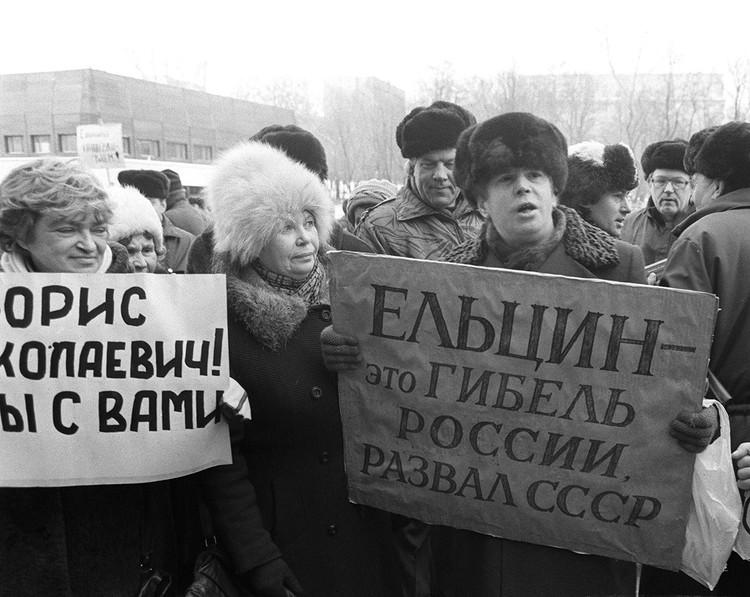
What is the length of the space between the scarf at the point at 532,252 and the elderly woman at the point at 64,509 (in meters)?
1.51

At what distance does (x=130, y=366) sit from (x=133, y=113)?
110ft

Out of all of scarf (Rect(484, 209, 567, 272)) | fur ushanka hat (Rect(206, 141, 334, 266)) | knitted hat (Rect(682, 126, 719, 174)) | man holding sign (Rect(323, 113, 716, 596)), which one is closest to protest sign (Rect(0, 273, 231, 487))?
fur ushanka hat (Rect(206, 141, 334, 266))

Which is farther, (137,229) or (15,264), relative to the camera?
(137,229)

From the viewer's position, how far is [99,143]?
10453 mm

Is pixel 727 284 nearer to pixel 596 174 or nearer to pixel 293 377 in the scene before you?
pixel 596 174

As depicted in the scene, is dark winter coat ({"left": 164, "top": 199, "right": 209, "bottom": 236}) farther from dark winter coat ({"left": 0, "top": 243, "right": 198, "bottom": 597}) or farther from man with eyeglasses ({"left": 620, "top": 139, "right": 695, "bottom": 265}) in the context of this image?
dark winter coat ({"left": 0, "top": 243, "right": 198, "bottom": 597})

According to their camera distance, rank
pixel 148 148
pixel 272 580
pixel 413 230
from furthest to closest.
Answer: pixel 148 148
pixel 413 230
pixel 272 580

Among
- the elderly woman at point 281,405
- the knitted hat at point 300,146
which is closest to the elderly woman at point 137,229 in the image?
the knitted hat at point 300,146

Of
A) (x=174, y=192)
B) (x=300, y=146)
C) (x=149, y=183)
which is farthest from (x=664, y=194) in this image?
(x=174, y=192)

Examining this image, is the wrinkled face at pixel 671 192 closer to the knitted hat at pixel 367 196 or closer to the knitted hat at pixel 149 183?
the knitted hat at pixel 367 196

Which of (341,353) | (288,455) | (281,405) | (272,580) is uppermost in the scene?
(341,353)

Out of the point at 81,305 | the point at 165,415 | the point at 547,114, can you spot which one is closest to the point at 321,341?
the point at 165,415

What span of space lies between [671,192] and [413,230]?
7.16 ft

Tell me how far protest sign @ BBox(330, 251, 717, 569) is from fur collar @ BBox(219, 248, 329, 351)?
0.69ft
